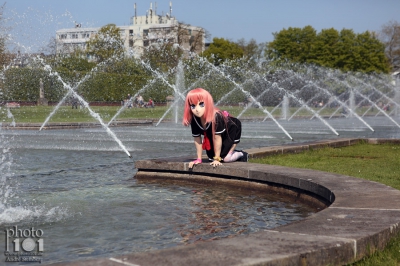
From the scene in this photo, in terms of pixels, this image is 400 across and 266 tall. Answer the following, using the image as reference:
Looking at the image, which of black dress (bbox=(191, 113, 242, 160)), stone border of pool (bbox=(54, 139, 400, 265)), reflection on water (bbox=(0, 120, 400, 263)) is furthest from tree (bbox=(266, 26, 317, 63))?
stone border of pool (bbox=(54, 139, 400, 265))

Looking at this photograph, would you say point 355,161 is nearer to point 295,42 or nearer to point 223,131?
point 223,131

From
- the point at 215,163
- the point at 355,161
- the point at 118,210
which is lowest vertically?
the point at 118,210

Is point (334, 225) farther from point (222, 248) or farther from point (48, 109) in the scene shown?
point (48, 109)

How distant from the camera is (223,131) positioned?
7938 mm

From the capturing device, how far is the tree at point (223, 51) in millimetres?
90812

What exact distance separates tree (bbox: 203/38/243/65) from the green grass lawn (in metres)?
77.3

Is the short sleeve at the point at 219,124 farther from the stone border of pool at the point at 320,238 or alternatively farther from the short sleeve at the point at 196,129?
the stone border of pool at the point at 320,238

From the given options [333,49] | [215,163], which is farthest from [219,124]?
[333,49]

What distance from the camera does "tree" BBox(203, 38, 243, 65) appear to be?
90.8m

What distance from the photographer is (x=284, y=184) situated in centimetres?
718

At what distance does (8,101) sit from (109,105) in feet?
32.2

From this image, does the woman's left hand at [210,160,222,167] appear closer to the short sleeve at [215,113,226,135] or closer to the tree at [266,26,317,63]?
the short sleeve at [215,113,226,135]

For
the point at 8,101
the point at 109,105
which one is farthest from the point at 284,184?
the point at 109,105

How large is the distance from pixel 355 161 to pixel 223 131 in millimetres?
3211
